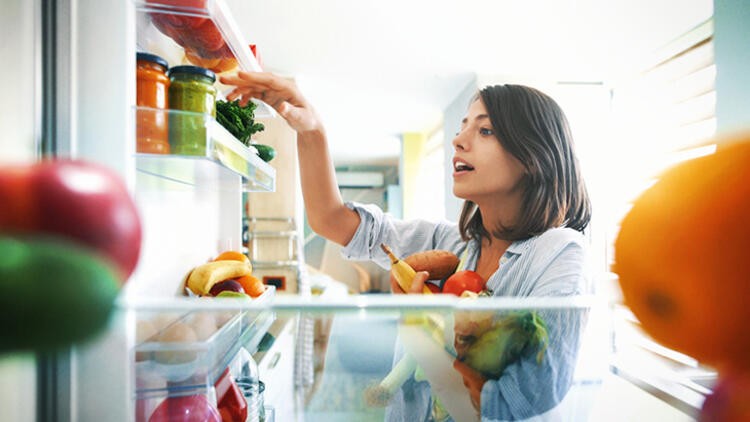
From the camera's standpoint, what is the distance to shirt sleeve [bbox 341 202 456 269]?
28.5 inches

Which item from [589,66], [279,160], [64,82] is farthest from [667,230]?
[589,66]

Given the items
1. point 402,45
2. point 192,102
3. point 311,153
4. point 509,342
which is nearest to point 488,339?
point 509,342

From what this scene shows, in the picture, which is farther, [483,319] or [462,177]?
[462,177]

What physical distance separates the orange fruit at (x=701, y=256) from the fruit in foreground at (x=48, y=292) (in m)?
0.15

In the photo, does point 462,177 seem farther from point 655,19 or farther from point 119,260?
point 655,19

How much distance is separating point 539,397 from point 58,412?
265mm

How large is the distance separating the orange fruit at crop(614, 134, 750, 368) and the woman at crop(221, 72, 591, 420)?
193 mm

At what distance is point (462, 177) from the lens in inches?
20.6

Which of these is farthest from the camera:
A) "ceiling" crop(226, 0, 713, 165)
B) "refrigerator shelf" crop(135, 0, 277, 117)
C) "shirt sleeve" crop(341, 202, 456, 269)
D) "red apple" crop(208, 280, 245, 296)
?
"ceiling" crop(226, 0, 713, 165)

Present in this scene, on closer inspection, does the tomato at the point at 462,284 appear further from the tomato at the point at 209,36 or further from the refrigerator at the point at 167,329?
the tomato at the point at 209,36

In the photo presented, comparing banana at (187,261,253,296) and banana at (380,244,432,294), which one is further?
banana at (187,261,253,296)

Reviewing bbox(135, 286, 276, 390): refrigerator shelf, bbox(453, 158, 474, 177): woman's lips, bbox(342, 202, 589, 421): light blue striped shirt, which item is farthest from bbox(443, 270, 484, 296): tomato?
bbox(135, 286, 276, 390): refrigerator shelf

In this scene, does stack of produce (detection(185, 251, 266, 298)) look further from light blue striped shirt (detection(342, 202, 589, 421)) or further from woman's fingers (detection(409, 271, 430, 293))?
woman's fingers (detection(409, 271, 430, 293))

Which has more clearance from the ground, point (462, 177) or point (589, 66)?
point (589, 66)
